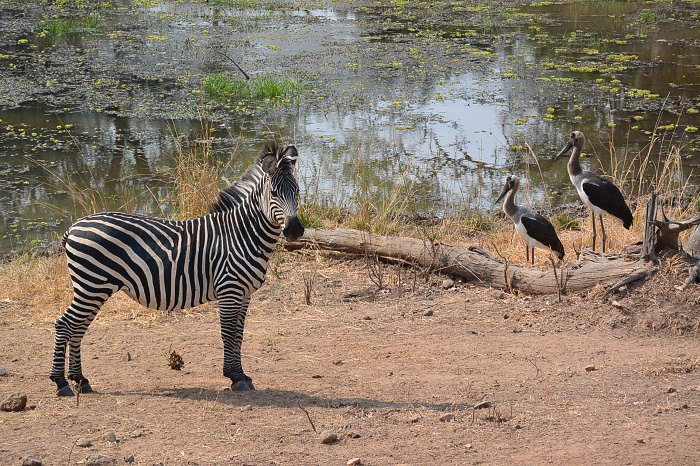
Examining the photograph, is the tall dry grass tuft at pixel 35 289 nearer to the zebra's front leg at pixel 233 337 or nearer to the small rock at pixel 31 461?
the zebra's front leg at pixel 233 337

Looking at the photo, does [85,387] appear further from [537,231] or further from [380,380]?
[537,231]

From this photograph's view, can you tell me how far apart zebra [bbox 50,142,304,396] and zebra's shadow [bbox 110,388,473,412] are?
16 centimetres

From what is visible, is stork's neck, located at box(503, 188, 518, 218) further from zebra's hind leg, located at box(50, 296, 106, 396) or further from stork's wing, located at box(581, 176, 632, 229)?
zebra's hind leg, located at box(50, 296, 106, 396)

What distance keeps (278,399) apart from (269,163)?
1.63m

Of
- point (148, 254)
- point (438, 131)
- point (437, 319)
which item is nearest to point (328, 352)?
point (437, 319)

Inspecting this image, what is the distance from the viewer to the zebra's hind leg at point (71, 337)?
229 inches

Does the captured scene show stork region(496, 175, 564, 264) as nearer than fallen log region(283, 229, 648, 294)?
No

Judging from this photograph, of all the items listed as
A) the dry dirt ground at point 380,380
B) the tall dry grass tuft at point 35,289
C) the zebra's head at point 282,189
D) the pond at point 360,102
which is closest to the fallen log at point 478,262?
the dry dirt ground at point 380,380

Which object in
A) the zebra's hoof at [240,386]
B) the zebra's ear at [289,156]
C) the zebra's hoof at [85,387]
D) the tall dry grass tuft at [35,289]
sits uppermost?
the zebra's ear at [289,156]

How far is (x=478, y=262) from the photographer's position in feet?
Answer: 27.4

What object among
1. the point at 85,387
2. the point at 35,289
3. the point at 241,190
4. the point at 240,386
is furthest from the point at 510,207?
the point at 35,289

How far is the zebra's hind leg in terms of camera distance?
5.82 m

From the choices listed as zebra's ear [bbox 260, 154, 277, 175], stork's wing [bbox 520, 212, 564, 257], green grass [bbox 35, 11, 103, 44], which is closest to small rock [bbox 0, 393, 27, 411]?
zebra's ear [bbox 260, 154, 277, 175]

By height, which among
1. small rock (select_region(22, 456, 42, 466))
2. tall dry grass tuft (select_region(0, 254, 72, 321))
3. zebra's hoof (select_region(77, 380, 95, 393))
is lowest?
tall dry grass tuft (select_region(0, 254, 72, 321))
